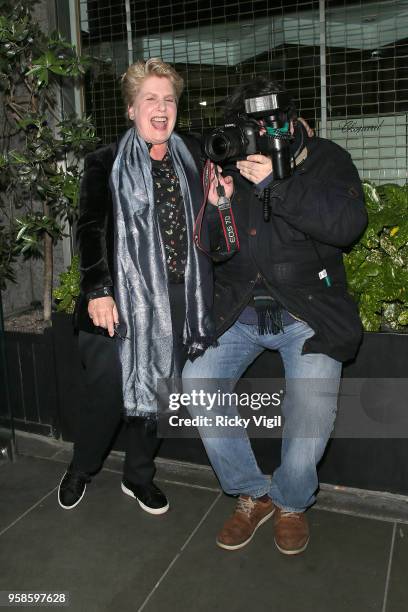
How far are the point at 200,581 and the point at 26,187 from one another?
7.04 ft

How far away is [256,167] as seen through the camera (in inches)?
85.8

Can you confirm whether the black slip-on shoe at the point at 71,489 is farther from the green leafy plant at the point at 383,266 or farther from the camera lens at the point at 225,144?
the camera lens at the point at 225,144

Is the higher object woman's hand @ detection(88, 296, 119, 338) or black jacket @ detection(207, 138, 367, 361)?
black jacket @ detection(207, 138, 367, 361)

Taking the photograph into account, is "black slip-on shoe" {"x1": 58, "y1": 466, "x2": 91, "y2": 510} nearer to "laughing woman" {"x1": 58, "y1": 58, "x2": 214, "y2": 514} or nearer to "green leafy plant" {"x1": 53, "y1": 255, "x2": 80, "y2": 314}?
"laughing woman" {"x1": 58, "y1": 58, "x2": 214, "y2": 514}

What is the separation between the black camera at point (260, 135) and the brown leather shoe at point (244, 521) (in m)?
1.33

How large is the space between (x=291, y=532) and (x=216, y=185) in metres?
1.36

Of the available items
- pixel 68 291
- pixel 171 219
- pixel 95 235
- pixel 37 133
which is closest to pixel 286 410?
pixel 171 219

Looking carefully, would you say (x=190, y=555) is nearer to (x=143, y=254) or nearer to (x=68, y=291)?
(x=143, y=254)

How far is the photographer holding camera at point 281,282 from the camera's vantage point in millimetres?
2154

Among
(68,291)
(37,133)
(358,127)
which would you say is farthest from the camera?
(358,127)

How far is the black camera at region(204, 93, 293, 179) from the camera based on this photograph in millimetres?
2107

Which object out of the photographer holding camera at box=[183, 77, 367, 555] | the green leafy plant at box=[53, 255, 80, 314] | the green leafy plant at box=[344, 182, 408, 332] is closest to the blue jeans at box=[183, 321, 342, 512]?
the photographer holding camera at box=[183, 77, 367, 555]

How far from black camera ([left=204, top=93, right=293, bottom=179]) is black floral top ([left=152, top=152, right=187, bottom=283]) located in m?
0.35

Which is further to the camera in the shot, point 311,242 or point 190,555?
point 190,555
